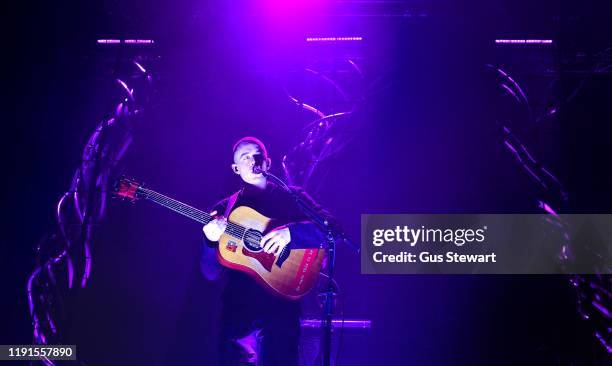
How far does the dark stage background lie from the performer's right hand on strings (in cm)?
43

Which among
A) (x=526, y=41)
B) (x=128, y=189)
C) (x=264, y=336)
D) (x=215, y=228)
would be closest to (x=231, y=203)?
(x=215, y=228)

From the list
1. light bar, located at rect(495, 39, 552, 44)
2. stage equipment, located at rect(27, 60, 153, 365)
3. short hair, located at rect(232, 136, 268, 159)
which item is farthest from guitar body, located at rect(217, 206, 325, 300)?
light bar, located at rect(495, 39, 552, 44)

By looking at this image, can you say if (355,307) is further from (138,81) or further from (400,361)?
(138,81)

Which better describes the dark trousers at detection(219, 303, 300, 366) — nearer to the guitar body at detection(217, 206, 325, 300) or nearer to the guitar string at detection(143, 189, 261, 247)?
the guitar body at detection(217, 206, 325, 300)

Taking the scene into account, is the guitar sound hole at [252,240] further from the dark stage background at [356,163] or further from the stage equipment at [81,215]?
the stage equipment at [81,215]

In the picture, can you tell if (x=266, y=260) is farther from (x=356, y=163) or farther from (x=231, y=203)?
(x=356, y=163)

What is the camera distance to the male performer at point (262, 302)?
371cm

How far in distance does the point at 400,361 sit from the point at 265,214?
1.63 m

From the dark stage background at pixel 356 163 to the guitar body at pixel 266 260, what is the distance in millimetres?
459

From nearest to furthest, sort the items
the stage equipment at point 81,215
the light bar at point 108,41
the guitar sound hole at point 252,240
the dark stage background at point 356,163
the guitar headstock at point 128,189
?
the guitar sound hole at point 252,240 → the guitar headstock at point 128,189 → the dark stage background at point 356,163 → the stage equipment at point 81,215 → the light bar at point 108,41

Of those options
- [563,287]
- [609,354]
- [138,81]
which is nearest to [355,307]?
[563,287]

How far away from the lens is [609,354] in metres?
4.02

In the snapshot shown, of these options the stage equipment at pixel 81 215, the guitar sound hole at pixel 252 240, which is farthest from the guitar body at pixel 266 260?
the stage equipment at pixel 81 215

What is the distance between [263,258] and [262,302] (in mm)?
343
